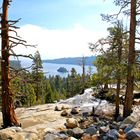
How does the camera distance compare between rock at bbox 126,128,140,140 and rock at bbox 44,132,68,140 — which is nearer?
rock at bbox 126,128,140,140

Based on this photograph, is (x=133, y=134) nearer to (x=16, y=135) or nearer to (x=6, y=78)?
(x=16, y=135)

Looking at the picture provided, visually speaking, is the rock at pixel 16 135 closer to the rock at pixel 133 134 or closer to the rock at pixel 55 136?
the rock at pixel 55 136

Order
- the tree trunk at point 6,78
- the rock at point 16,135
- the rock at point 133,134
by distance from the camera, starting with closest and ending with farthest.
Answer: the rock at point 133,134, the rock at point 16,135, the tree trunk at point 6,78

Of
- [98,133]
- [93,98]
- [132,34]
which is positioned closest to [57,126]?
[98,133]

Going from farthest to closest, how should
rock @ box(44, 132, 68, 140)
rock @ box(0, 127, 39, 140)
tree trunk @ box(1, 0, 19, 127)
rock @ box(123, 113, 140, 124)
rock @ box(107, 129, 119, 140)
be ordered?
1. tree trunk @ box(1, 0, 19, 127)
2. rock @ box(123, 113, 140, 124)
3. rock @ box(0, 127, 39, 140)
4. rock @ box(44, 132, 68, 140)
5. rock @ box(107, 129, 119, 140)

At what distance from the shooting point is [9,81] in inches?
695

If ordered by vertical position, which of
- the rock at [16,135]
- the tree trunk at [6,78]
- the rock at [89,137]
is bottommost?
the rock at [16,135]

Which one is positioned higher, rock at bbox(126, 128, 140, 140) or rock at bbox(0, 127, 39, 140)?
rock at bbox(126, 128, 140, 140)

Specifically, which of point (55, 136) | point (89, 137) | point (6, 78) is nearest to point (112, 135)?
point (89, 137)

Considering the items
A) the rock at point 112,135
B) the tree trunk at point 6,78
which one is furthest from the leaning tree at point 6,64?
the rock at point 112,135

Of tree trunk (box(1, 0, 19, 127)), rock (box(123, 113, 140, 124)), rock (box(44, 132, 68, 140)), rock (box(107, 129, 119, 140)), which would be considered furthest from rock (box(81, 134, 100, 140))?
tree trunk (box(1, 0, 19, 127))

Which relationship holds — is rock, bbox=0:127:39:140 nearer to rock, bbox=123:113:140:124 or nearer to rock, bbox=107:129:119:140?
rock, bbox=107:129:119:140

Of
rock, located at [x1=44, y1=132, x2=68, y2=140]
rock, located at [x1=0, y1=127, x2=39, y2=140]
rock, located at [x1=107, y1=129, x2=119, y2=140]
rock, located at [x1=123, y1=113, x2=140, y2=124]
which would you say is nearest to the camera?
rock, located at [x1=107, y1=129, x2=119, y2=140]

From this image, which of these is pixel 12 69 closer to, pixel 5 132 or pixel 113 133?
pixel 5 132
